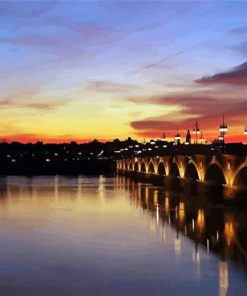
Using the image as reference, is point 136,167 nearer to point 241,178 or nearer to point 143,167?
point 143,167

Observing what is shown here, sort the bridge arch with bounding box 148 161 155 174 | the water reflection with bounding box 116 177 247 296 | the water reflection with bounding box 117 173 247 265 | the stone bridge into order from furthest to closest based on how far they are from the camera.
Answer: the bridge arch with bounding box 148 161 155 174 → the stone bridge → the water reflection with bounding box 117 173 247 265 → the water reflection with bounding box 116 177 247 296

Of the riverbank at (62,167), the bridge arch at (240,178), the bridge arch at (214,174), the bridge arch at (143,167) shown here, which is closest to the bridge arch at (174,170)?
the bridge arch at (214,174)

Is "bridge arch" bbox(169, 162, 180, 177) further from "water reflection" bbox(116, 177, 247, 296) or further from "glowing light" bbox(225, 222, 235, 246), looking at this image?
"glowing light" bbox(225, 222, 235, 246)

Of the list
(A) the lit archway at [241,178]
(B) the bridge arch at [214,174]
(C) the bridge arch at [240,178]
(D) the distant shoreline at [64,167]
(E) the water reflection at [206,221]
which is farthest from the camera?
(D) the distant shoreline at [64,167]

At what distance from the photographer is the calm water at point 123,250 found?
866 inches

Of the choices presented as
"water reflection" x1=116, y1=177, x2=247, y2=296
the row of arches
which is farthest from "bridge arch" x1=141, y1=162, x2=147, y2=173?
"water reflection" x1=116, y1=177, x2=247, y2=296

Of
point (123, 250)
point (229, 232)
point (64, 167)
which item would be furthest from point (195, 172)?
point (64, 167)

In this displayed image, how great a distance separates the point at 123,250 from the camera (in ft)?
96.2

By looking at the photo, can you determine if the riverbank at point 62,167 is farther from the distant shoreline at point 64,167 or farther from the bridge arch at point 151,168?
the bridge arch at point 151,168

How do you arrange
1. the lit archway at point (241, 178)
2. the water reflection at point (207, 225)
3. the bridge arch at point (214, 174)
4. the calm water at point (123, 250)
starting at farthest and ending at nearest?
the bridge arch at point (214, 174) → the lit archway at point (241, 178) → the water reflection at point (207, 225) → the calm water at point (123, 250)

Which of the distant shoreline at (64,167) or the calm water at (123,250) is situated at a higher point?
the distant shoreline at (64,167)

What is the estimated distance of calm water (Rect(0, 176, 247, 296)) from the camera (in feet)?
72.2


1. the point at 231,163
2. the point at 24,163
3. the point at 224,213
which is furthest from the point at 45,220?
the point at 24,163

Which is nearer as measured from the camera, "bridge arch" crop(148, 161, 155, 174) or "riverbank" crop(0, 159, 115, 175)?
"bridge arch" crop(148, 161, 155, 174)
